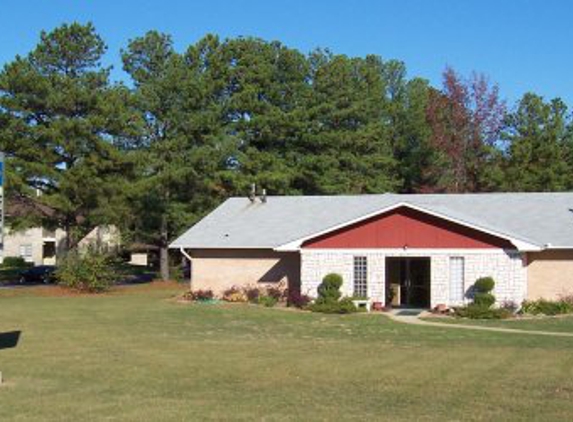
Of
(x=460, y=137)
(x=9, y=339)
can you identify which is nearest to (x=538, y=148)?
(x=460, y=137)

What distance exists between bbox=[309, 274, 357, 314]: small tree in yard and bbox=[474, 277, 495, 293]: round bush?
4679 mm

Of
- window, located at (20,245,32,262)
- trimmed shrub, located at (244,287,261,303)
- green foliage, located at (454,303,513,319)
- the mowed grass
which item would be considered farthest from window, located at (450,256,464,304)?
window, located at (20,245,32,262)

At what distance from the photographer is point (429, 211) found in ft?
107

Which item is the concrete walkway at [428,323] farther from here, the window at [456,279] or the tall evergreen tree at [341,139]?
the tall evergreen tree at [341,139]

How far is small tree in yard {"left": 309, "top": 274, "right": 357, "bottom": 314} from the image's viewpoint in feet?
104

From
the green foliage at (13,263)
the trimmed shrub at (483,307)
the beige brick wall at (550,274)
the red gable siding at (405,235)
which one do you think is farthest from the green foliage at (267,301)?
the green foliage at (13,263)

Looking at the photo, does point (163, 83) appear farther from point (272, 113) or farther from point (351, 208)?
point (351, 208)

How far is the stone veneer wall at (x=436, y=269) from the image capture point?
103ft

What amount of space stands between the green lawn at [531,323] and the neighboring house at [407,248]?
2.34 metres

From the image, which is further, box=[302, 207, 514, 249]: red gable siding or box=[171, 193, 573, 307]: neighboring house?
box=[302, 207, 514, 249]: red gable siding

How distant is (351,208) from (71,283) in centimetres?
1519

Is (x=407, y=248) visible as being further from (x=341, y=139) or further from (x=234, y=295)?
(x=341, y=139)

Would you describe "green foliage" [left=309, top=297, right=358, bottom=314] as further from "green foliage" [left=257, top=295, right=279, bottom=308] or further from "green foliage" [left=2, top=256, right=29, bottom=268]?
"green foliage" [left=2, top=256, right=29, bottom=268]

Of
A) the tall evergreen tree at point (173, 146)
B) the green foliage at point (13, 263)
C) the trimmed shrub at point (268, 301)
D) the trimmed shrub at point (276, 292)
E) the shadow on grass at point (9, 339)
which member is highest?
the tall evergreen tree at point (173, 146)
